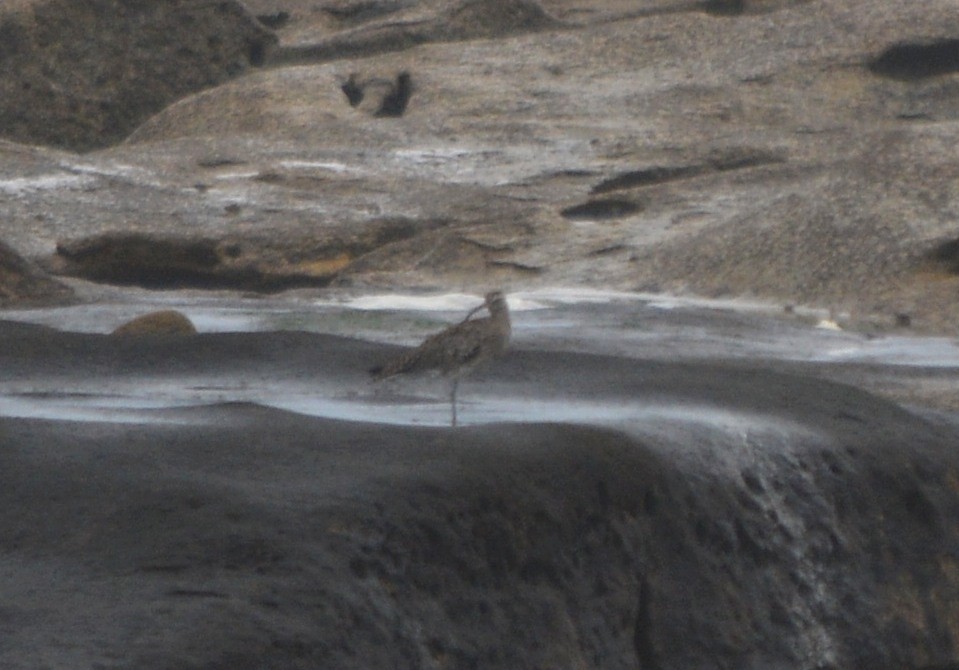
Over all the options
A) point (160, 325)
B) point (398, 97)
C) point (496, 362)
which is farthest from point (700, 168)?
point (496, 362)

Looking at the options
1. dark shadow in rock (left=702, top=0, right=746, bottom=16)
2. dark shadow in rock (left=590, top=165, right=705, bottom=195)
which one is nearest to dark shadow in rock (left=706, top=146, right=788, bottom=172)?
dark shadow in rock (left=590, top=165, right=705, bottom=195)

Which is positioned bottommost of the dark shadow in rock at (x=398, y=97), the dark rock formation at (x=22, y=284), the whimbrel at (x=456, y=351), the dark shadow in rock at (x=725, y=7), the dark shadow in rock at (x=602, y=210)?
the whimbrel at (x=456, y=351)

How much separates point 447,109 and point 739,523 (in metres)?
14.0

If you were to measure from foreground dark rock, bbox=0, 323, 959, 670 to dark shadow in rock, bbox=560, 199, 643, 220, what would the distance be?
847cm

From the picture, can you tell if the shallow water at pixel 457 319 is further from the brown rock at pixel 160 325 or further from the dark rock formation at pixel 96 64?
the dark rock formation at pixel 96 64

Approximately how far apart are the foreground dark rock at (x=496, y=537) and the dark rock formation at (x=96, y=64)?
14173 mm

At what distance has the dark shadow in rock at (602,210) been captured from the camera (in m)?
15.7

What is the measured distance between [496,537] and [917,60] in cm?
1577

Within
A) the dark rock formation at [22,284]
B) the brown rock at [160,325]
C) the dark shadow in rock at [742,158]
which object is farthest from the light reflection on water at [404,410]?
the dark shadow in rock at [742,158]

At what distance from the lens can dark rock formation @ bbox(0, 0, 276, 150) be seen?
20.8 m

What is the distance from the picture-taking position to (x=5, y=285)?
38.4 ft

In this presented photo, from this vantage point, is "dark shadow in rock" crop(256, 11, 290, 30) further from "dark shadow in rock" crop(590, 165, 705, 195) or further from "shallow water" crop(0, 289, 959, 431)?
"shallow water" crop(0, 289, 959, 431)

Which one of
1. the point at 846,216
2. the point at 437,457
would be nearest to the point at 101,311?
the point at 846,216

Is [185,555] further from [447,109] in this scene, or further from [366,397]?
[447,109]
